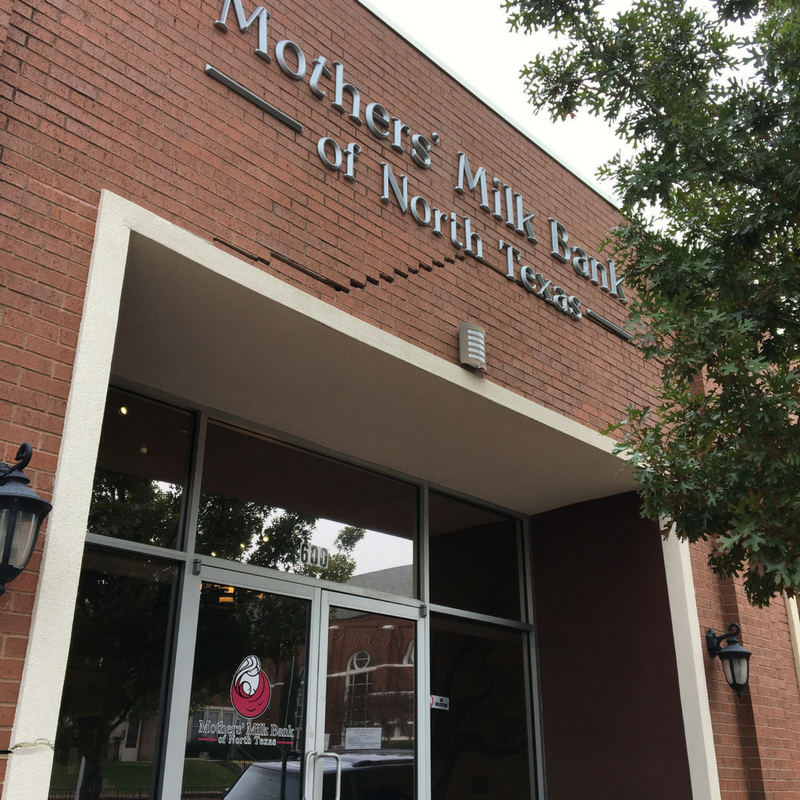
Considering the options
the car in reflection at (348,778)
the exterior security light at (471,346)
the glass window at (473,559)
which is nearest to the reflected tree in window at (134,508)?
the car in reflection at (348,778)

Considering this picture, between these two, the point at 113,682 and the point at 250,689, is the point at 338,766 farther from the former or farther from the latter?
the point at 113,682

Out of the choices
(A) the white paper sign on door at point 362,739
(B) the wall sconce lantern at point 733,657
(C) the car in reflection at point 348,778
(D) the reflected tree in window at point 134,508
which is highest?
(D) the reflected tree in window at point 134,508

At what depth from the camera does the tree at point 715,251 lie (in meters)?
4.11

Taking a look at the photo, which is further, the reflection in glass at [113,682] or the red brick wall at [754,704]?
the red brick wall at [754,704]

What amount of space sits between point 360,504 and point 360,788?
206 centimetres

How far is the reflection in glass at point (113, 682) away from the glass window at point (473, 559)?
2620 mm

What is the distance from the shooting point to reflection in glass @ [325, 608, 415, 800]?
586 cm

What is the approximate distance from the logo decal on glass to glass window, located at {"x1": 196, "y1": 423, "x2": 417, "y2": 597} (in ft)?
2.33

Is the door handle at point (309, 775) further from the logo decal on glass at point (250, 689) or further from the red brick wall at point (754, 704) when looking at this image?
the red brick wall at point (754, 704)

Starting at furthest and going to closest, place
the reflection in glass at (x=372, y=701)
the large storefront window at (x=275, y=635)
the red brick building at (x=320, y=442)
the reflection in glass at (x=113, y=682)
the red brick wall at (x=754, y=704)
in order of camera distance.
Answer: the red brick wall at (x=754, y=704) → the reflection in glass at (x=372, y=701) → the large storefront window at (x=275, y=635) → the reflection in glass at (x=113, y=682) → the red brick building at (x=320, y=442)

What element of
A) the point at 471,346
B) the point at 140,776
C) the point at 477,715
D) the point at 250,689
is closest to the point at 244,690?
the point at 250,689

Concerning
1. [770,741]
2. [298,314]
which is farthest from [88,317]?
[770,741]

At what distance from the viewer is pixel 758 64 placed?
14.9 feet

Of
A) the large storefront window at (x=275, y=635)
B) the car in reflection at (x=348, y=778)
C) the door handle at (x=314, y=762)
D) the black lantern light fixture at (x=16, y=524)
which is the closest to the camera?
the black lantern light fixture at (x=16, y=524)
